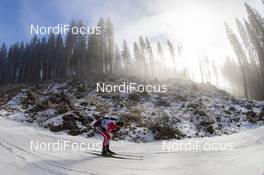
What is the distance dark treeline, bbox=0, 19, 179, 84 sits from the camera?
2344 inches

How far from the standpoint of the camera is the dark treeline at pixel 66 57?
2344 inches

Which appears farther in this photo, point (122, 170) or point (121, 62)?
point (121, 62)

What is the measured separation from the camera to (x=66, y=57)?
60.6 meters

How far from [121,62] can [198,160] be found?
74.3 metres

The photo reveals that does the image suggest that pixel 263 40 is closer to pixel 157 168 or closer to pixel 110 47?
pixel 110 47

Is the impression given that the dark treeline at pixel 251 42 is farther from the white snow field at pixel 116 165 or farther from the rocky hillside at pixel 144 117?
the white snow field at pixel 116 165

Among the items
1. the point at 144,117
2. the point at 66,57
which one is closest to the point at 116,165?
the point at 144,117

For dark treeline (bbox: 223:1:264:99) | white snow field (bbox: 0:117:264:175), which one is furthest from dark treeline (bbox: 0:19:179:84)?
white snow field (bbox: 0:117:264:175)

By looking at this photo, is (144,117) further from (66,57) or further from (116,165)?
(66,57)

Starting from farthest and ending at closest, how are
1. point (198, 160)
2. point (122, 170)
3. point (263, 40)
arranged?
point (263, 40), point (198, 160), point (122, 170)

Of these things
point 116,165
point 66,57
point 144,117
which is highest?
point 66,57

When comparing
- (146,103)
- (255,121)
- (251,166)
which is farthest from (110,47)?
(251,166)

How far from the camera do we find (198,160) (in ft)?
27.7

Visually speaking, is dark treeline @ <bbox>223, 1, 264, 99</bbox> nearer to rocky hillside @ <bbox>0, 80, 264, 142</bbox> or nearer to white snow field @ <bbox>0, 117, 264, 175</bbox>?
rocky hillside @ <bbox>0, 80, 264, 142</bbox>
